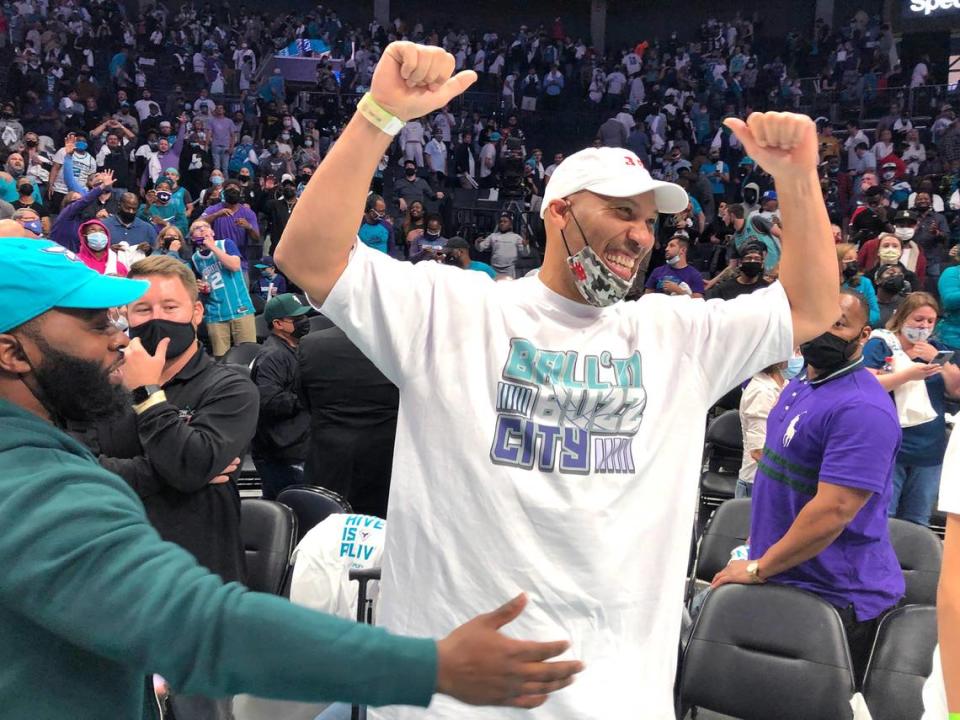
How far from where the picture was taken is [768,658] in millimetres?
2947

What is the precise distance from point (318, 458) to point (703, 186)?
10.8 metres

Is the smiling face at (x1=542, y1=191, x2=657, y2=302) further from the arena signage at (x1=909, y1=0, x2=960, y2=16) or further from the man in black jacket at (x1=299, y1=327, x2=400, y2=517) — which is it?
the arena signage at (x1=909, y1=0, x2=960, y2=16)

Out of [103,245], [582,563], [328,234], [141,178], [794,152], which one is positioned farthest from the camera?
[141,178]

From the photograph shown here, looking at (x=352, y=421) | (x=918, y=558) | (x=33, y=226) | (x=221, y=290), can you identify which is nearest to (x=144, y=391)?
(x=352, y=421)

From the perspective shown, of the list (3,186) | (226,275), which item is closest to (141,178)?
(3,186)

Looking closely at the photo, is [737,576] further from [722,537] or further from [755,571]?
[722,537]

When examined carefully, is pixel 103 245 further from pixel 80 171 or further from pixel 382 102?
pixel 382 102

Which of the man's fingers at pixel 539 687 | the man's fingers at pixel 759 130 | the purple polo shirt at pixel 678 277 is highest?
the man's fingers at pixel 759 130

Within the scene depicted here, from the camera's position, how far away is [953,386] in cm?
506

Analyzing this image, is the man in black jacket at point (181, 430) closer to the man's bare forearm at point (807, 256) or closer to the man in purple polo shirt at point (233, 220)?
the man's bare forearm at point (807, 256)

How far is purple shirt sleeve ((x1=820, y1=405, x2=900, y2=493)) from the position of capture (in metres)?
2.78

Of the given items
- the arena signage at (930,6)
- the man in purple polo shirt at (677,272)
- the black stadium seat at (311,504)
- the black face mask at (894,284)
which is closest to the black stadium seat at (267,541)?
the black stadium seat at (311,504)

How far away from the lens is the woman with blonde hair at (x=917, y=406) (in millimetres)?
4949

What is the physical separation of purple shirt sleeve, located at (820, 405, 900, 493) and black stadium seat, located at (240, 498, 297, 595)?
71.9 inches
